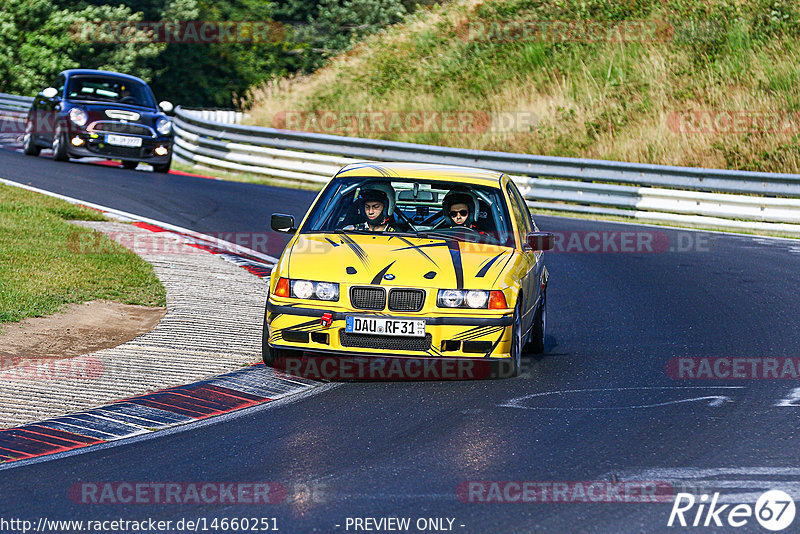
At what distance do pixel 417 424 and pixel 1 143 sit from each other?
895 inches

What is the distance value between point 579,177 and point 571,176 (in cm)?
15

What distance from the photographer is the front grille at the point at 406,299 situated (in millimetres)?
8219

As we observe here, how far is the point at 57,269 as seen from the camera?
12078 mm

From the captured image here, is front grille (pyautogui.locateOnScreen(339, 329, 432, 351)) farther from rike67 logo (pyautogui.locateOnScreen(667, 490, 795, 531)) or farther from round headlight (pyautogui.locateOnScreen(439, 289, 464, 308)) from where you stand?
rike67 logo (pyautogui.locateOnScreen(667, 490, 795, 531))

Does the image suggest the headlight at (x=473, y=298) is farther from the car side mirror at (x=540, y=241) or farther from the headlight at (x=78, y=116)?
the headlight at (x=78, y=116)

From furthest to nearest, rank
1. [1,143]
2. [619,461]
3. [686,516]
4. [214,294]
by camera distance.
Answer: [1,143]
[214,294]
[619,461]
[686,516]

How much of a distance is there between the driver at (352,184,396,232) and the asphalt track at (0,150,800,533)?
150 centimetres

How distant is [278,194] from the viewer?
21250 mm

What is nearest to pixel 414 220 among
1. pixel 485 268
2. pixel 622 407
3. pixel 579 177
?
pixel 485 268

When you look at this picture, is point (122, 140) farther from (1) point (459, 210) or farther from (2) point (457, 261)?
(2) point (457, 261)

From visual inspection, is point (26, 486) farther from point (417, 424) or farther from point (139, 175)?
point (139, 175)

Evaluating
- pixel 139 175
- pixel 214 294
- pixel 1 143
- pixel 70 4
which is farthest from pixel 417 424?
pixel 70 4

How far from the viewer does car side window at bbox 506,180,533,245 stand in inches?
377

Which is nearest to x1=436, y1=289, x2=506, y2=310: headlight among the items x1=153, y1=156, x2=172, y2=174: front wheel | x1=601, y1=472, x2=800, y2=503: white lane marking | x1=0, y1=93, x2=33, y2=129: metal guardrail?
x1=601, y1=472, x2=800, y2=503: white lane marking
